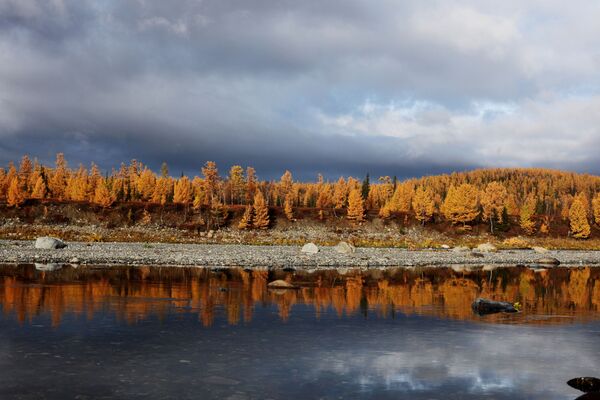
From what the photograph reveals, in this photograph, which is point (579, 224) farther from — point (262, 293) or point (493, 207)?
point (262, 293)

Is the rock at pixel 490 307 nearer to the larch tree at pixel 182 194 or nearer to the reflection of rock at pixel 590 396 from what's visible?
the reflection of rock at pixel 590 396

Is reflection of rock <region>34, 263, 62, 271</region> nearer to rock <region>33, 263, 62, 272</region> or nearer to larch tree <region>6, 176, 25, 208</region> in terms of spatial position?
rock <region>33, 263, 62, 272</region>

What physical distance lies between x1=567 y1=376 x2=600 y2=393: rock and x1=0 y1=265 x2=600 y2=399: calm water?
36 cm

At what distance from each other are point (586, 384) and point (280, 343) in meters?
8.56

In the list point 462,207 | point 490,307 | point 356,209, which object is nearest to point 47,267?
point 490,307

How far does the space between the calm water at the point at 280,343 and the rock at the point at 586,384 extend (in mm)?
363

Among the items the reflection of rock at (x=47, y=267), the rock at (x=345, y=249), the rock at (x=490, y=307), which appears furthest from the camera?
the rock at (x=345, y=249)

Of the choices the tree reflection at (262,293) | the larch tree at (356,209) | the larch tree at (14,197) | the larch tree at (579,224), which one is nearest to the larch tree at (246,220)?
the larch tree at (356,209)

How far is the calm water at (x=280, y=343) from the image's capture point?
11.6 m

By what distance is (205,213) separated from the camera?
11981 cm

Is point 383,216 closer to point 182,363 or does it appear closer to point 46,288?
point 46,288

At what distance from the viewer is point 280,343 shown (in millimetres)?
16078

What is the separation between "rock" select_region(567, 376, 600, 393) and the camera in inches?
467

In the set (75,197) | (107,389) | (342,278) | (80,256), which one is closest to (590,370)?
(107,389)
